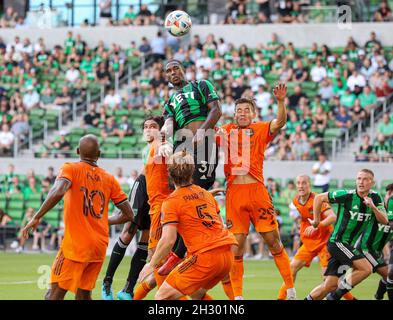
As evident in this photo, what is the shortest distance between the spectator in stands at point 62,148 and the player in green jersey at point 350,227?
16.4 meters

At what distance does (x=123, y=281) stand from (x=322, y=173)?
31.7 ft

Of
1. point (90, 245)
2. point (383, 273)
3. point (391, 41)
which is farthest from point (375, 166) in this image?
point (90, 245)

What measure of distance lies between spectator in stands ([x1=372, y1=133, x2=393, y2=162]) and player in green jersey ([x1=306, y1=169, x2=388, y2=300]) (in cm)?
1258

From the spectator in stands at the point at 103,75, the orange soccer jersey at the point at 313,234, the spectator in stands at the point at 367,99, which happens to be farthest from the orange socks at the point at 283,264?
the spectator in stands at the point at 103,75

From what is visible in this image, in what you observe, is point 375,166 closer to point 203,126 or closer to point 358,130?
point 358,130

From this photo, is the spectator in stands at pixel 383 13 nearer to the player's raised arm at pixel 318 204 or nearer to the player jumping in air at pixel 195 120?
the player's raised arm at pixel 318 204

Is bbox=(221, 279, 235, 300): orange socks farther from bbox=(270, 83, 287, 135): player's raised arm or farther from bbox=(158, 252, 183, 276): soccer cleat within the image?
bbox=(270, 83, 287, 135): player's raised arm

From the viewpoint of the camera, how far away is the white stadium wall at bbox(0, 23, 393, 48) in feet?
101

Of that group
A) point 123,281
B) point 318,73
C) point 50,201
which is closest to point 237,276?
point 50,201

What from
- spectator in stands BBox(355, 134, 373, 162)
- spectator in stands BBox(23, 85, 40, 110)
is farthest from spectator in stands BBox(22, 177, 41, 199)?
spectator in stands BBox(355, 134, 373, 162)

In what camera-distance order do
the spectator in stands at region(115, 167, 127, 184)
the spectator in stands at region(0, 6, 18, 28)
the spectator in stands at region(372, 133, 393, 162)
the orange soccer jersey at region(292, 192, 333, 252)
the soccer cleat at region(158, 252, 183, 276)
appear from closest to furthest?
1. the soccer cleat at region(158, 252, 183, 276)
2. the orange soccer jersey at region(292, 192, 333, 252)
3. the spectator in stands at region(372, 133, 393, 162)
4. the spectator in stands at region(115, 167, 127, 184)
5. the spectator in stands at region(0, 6, 18, 28)

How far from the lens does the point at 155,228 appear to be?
12453 mm
